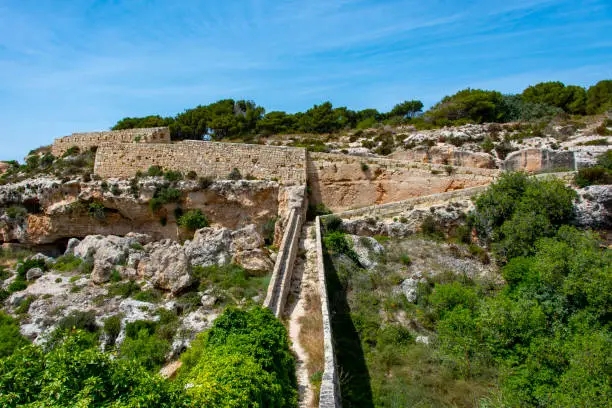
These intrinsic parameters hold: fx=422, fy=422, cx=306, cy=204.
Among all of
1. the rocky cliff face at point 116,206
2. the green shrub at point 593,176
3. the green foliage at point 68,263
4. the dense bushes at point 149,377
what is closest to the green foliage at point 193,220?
the rocky cliff face at point 116,206

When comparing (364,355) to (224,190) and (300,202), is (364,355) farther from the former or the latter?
(224,190)

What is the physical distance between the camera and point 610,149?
21.9m

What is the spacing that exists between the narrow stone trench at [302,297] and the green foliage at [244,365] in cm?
28

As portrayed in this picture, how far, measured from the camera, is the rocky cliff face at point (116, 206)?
22672 millimetres

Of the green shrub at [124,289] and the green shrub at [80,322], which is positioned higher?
the green shrub at [124,289]

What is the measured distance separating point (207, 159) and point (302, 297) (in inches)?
510

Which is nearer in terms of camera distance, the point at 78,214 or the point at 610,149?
the point at 610,149

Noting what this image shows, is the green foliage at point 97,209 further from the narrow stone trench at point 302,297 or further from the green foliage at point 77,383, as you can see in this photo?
the green foliage at point 77,383

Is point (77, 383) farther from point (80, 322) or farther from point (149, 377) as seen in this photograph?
point (80, 322)

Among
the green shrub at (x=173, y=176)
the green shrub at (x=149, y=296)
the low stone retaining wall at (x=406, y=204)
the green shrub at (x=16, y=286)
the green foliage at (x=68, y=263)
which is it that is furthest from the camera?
the green shrub at (x=173, y=176)

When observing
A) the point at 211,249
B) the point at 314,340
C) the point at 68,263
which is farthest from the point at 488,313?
the point at 68,263

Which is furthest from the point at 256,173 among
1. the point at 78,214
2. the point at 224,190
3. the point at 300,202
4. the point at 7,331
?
the point at 7,331

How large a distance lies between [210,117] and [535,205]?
32.4 meters

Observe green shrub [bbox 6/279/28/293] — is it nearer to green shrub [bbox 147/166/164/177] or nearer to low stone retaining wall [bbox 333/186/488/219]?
green shrub [bbox 147/166/164/177]
